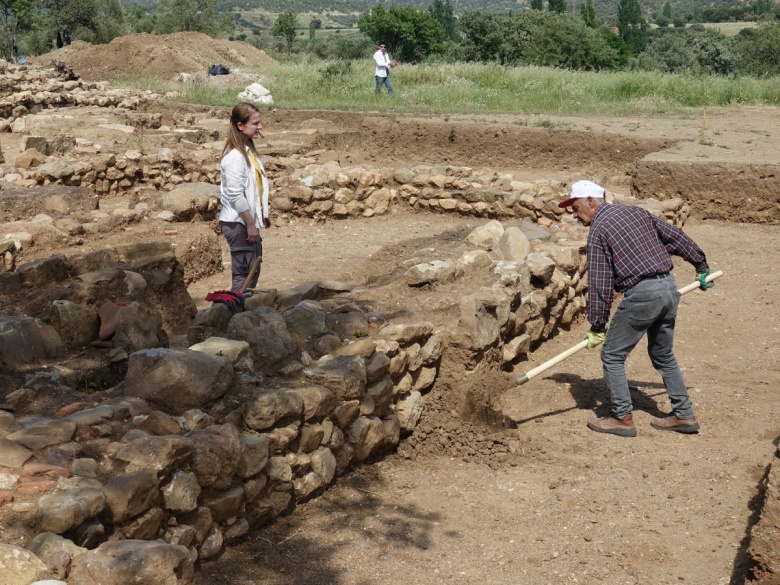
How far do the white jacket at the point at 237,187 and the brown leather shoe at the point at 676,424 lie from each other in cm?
311

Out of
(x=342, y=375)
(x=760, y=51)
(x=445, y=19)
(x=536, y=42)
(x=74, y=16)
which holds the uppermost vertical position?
(x=74, y=16)

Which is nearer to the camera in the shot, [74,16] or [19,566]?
[19,566]

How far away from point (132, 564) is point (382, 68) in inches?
704

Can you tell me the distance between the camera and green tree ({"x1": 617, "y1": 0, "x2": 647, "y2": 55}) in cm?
6806

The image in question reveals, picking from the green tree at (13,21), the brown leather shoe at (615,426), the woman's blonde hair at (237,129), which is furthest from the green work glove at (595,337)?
the green tree at (13,21)

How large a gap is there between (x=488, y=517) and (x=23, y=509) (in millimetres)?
2387

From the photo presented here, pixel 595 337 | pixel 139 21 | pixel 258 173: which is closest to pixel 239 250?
pixel 258 173

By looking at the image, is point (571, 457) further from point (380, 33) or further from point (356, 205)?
point (380, 33)

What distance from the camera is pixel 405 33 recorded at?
50656 mm

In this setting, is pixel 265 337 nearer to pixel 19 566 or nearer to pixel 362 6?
pixel 19 566

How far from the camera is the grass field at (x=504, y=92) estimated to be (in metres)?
17.9

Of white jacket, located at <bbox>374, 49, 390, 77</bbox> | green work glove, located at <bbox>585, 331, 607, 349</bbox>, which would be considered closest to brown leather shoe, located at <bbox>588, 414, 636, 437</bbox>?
green work glove, located at <bbox>585, 331, 607, 349</bbox>

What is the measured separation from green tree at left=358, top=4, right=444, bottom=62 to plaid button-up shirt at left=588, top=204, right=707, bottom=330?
4546 centimetres

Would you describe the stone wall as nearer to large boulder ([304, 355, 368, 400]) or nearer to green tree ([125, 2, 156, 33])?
large boulder ([304, 355, 368, 400])
